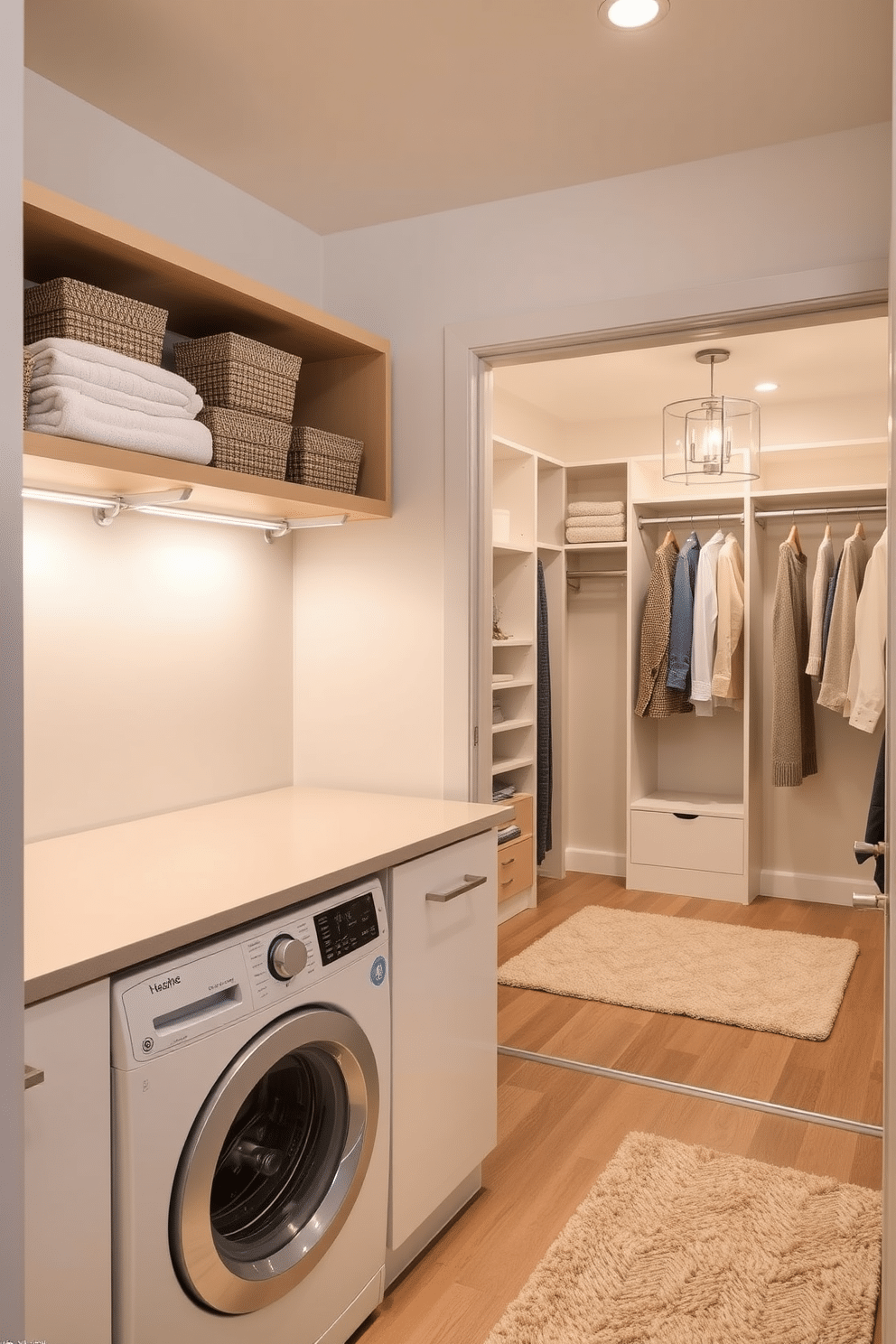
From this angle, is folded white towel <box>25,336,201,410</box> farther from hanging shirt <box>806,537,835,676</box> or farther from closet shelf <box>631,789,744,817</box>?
closet shelf <box>631,789,744,817</box>

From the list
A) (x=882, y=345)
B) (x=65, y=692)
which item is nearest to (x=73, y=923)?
(x=65, y=692)

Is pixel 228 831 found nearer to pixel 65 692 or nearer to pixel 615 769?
pixel 65 692

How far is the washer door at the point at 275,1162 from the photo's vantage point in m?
1.40

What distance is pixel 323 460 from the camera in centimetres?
234

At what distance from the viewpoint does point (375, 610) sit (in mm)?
2729

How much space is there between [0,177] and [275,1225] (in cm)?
159

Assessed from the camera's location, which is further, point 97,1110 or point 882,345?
point 882,345

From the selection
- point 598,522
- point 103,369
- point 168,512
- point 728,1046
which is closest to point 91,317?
point 103,369

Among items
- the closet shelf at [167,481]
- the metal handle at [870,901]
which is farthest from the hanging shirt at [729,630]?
the metal handle at [870,901]

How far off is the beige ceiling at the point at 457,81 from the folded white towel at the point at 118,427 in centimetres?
74

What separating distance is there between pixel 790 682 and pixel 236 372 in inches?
130

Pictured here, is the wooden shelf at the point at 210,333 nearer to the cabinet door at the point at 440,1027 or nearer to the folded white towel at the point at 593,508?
A: the cabinet door at the point at 440,1027

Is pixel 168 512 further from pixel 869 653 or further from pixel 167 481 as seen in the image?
pixel 869 653

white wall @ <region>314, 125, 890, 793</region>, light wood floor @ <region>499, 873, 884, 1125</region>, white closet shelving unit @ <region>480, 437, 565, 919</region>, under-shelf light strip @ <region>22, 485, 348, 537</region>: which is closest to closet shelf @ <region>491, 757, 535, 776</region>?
white closet shelving unit @ <region>480, 437, 565, 919</region>
